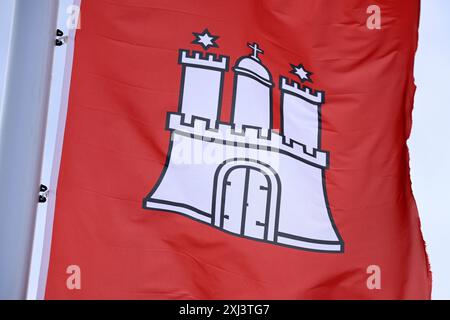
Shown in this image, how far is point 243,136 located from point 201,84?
0.41 metres

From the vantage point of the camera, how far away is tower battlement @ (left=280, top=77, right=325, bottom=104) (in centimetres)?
487

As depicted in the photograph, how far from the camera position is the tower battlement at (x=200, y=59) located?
4.49m

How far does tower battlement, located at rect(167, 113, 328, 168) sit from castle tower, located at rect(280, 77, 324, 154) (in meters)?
0.06

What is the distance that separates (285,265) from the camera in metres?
4.48

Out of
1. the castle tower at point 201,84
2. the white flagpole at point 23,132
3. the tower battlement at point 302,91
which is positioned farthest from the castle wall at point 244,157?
the white flagpole at point 23,132

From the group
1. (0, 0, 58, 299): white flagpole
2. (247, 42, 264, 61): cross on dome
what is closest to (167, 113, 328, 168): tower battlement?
(247, 42, 264, 61): cross on dome

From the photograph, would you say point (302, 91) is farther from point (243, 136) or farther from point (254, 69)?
point (243, 136)

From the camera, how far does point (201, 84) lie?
4461 mm

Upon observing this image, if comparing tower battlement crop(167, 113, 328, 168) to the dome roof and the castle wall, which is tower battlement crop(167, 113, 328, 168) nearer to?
the castle wall

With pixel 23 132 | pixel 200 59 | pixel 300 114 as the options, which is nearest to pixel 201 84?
pixel 200 59

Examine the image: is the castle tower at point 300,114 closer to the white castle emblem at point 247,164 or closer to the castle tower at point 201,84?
the white castle emblem at point 247,164
